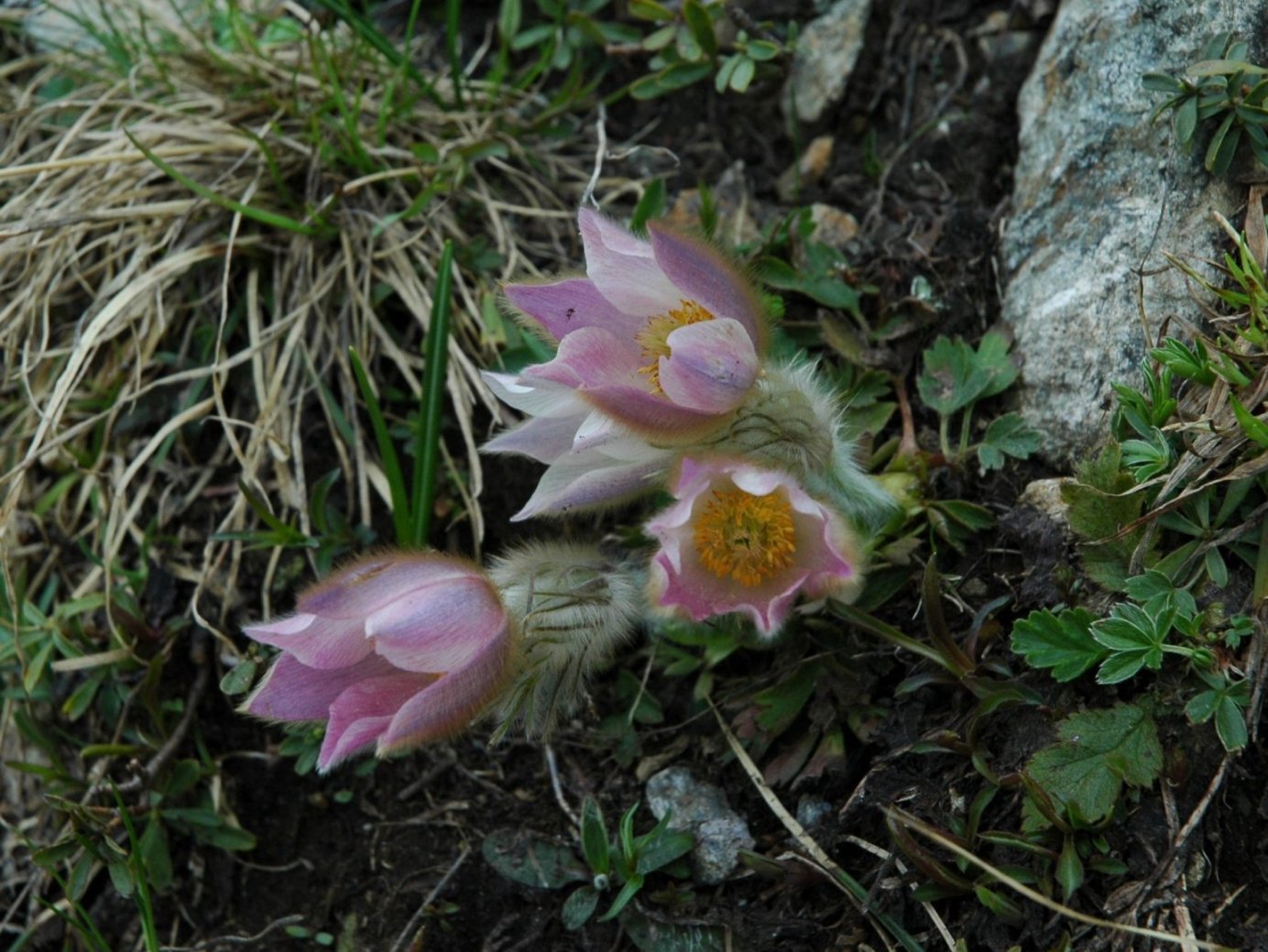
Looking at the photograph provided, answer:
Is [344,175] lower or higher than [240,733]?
higher

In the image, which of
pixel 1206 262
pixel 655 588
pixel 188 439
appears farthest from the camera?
pixel 188 439

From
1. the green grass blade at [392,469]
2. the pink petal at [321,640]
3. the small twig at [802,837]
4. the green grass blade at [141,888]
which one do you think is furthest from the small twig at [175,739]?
the small twig at [802,837]

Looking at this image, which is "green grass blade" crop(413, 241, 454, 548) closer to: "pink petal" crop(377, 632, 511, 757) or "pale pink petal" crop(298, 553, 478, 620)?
"pale pink petal" crop(298, 553, 478, 620)

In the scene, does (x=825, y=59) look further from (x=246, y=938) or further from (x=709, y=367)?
(x=246, y=938)

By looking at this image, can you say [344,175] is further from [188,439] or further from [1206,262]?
[1206,262]

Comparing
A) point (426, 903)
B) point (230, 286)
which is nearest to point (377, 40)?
point (230, 286)

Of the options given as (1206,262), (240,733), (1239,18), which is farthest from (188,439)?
(1239,18)

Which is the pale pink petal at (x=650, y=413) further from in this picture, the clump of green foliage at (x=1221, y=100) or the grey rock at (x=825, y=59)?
the grey rock at (x=825, y=59)

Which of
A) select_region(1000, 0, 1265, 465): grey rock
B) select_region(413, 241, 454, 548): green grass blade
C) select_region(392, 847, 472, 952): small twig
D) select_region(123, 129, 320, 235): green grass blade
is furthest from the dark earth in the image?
select_region(123, 129, 320, 235): green grass blade
